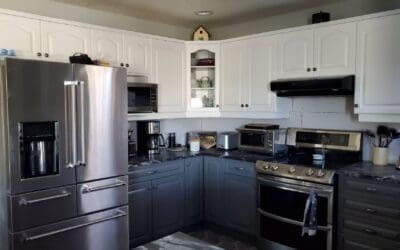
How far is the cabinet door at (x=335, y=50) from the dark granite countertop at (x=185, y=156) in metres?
1.03

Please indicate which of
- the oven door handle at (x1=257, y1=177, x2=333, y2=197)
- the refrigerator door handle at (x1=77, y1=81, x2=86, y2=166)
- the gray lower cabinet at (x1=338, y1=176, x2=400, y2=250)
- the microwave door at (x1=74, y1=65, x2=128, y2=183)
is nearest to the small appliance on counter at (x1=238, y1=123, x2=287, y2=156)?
the oven door handle at (x1=257, y1=177, x2=333, y2=197)

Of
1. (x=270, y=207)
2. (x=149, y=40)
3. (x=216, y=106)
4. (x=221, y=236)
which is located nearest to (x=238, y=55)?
(x=216, y=106)

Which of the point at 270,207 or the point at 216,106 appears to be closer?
the point at 270,207

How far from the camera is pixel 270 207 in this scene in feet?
10.5

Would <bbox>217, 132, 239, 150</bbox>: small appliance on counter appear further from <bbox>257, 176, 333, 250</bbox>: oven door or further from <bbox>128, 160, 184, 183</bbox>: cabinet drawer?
<bbox>257, 176, 333, 250</bbox>: oven door

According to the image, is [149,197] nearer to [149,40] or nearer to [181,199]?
[181,199]

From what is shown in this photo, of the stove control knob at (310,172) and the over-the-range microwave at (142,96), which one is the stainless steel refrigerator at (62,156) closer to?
the over-the-range microwave at (142,96)

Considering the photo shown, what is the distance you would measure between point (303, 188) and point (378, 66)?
1190 millimetres

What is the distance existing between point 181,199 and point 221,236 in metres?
0.60

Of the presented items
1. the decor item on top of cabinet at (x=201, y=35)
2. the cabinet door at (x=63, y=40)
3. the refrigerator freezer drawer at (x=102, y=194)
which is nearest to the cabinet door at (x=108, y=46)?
the cabinet door at (x=63, y=40)

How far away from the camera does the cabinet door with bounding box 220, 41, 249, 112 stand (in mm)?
3830

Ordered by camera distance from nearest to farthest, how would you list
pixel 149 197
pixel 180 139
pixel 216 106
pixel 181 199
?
pixel 149 197 < pixel 181 199 < pixel 216 106 < pixel 180 139

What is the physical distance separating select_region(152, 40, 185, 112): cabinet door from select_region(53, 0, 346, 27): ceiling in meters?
0.33

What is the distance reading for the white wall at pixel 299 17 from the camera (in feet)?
10.4
